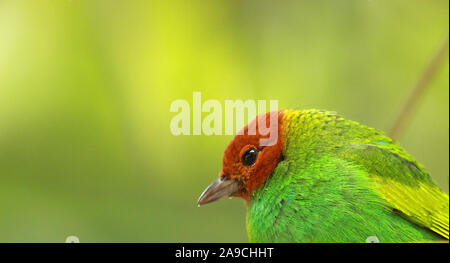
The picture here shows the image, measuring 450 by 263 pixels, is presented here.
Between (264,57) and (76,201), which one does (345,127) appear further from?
(76,201)

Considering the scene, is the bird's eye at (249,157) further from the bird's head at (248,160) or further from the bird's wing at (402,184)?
the bird's wing at (402,184)

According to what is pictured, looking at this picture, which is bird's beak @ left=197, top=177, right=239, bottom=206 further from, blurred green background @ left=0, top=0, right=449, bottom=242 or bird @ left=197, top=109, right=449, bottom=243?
blurred green background @ left=0, top=0, right=449, bottom=242

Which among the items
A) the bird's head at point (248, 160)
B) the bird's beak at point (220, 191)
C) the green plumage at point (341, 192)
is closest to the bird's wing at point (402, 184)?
the green plumage at point (341, 192)

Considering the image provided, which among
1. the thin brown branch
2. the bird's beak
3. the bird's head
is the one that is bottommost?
the bird's beak

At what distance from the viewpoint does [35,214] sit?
8.27 ft

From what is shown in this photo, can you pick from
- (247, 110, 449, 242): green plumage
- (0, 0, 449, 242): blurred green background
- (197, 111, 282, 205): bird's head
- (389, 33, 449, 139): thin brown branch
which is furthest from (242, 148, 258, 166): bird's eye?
(389, 33, 449, 139): thin brown branch

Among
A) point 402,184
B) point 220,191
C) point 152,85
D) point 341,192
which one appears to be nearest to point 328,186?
point 341,192

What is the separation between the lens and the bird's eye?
229 cm

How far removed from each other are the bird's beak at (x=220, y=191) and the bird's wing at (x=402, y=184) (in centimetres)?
47

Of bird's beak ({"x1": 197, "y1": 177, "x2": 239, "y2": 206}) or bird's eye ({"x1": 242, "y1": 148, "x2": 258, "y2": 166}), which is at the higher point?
bird's eye ({"x1": 242, "y1": 148, "x2": 258, "y2": 166})

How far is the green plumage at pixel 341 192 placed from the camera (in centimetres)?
201

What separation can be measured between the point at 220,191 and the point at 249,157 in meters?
0.19
